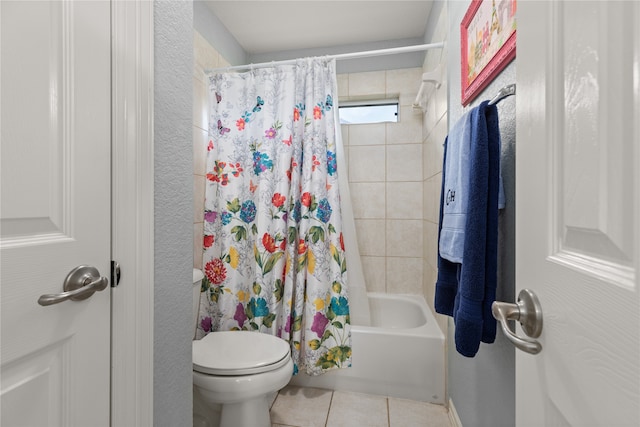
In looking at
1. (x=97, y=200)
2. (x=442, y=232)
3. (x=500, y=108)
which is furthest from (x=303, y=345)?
(x=500, y=108)

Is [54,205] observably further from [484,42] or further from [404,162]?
[404,162]

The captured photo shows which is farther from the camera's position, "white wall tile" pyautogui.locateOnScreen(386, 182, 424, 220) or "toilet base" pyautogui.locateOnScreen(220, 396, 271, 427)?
"white wall tile" pyautogui.locateOnScreen(386, 182, 424, 220)

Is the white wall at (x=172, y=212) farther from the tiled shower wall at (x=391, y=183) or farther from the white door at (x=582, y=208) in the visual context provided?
the tiled shower wall at (x=391, y=183)

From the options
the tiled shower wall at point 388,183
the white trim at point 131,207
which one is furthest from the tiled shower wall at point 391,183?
the white trim at point 131,207

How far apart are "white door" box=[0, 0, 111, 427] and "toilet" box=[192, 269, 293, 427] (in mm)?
605

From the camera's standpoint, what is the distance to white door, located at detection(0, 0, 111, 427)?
0.51 metres

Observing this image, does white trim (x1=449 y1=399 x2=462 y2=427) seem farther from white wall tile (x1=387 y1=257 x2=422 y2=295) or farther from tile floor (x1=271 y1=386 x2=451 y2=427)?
white wall tile (x1=387 y1=257 x2=422 y2=295)

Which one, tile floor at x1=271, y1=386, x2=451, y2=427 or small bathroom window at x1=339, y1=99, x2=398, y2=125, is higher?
small bathroom window at x1=339, y1=99, x2=398, y2=125

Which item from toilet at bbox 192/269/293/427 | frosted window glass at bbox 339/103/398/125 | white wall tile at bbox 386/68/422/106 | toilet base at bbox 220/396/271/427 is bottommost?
toilet base at bbox 220/396/271/427

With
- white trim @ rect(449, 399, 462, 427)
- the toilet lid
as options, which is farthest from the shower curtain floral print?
white trim @ rect(449, 399, 462, 427)

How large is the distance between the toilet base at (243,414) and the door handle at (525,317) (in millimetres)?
1194

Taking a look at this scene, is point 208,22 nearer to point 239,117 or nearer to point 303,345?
point 239,117

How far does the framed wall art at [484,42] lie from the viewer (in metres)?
0.87

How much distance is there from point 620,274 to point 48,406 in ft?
2.97
